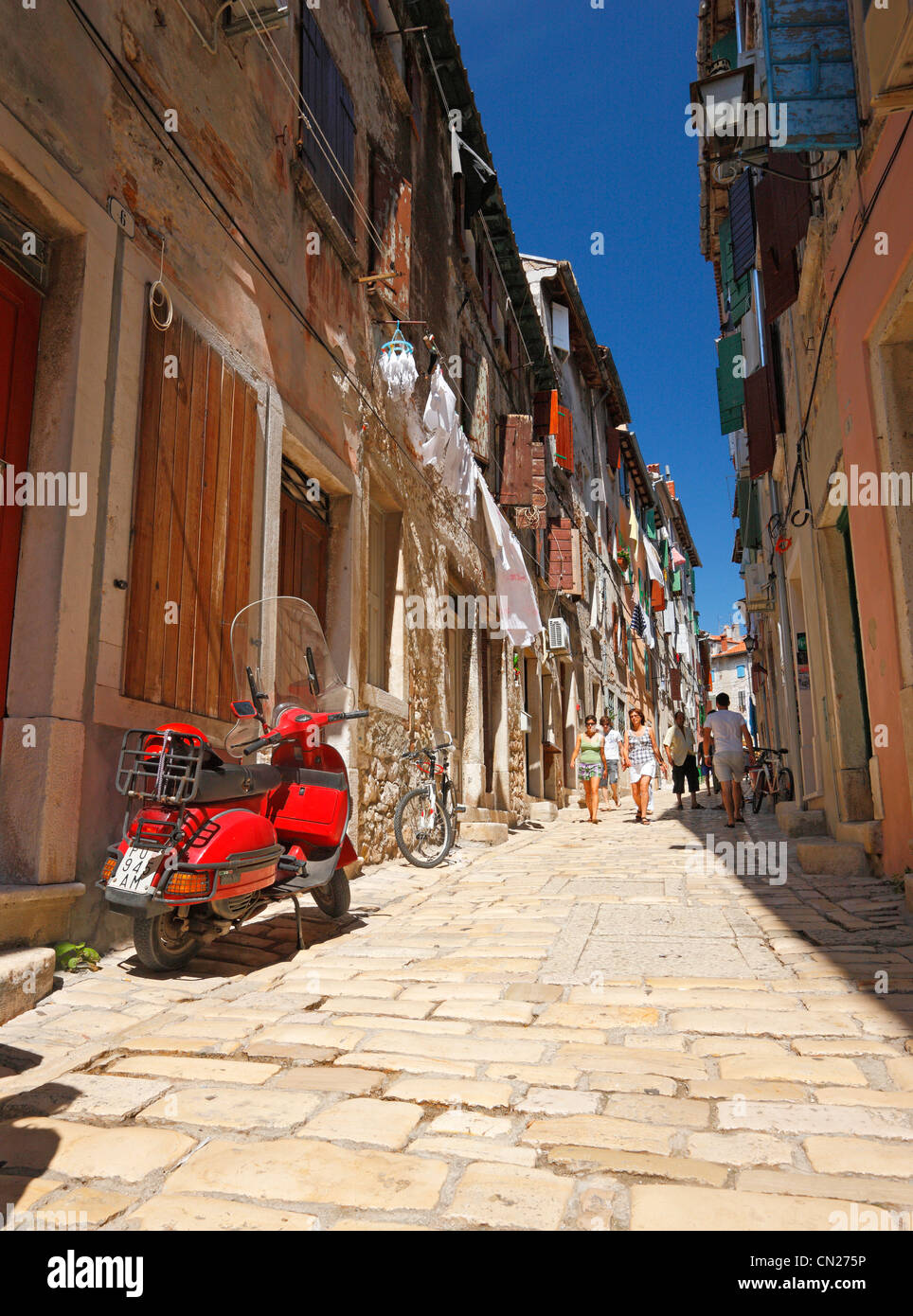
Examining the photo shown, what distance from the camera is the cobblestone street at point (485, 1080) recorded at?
1829 mm

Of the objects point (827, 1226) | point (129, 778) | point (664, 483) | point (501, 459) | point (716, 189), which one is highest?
point (664, 483)

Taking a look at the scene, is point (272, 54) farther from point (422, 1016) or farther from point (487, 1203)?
point (487, 1203)

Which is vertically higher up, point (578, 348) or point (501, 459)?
point (578, 348)

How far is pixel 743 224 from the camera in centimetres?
1088

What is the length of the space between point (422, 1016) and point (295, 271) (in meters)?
5.32

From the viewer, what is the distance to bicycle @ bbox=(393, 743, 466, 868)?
759 centimetres

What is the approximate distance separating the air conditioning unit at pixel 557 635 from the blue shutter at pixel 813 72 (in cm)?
1192

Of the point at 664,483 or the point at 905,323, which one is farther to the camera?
the point at 664,483

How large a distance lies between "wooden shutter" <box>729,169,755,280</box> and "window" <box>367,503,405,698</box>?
222 inches

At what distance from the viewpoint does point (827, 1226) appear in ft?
5.54

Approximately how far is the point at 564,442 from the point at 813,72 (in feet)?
41.4

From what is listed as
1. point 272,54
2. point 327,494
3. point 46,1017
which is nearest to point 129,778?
point 46,1017

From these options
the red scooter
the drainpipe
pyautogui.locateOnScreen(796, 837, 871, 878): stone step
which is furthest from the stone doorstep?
the drainpipe

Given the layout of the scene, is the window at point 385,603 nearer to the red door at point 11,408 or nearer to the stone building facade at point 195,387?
the stone building facade at point 195,387
